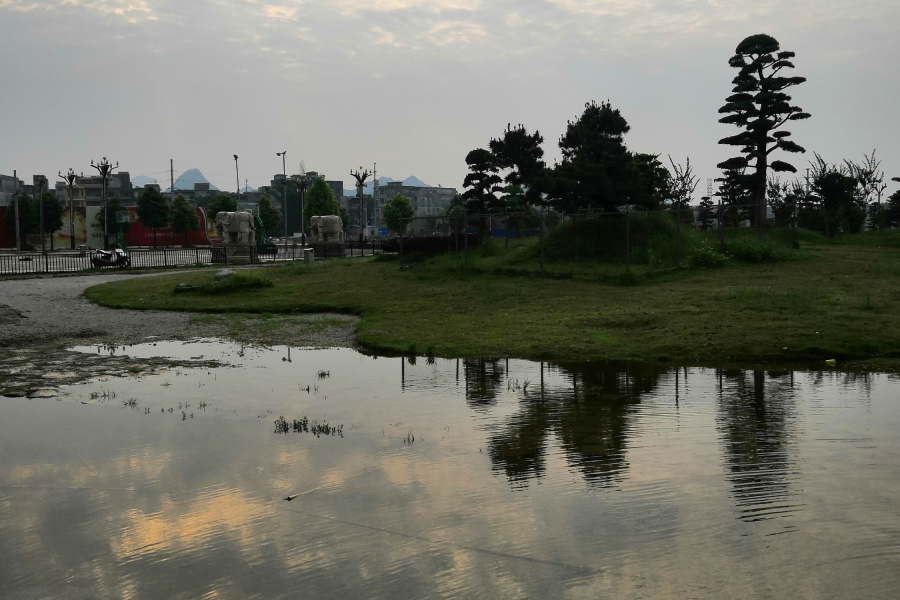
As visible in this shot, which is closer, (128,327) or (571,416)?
(571,416)

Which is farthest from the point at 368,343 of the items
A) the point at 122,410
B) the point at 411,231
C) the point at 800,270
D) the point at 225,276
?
the point at 411,231

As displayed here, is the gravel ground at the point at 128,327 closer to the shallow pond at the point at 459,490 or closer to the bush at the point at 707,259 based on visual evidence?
the shallow pond at the point at 459,490

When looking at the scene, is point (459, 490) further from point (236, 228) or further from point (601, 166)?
point (236, 228)

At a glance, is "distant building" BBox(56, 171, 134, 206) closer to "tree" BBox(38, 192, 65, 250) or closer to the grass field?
→ "tree" BBox(38, 192, 65, 250)

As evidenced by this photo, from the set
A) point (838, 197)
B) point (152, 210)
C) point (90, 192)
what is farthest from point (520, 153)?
point (90, 192)

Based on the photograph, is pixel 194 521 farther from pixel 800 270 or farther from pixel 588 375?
pixel 800 270

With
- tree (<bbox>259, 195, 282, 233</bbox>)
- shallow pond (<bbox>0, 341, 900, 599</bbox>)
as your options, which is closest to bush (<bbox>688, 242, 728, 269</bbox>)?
shallow pond (<bbox>0, 341, 900, 599</bbox>)

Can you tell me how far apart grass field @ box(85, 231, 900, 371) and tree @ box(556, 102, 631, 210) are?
3.91 metres

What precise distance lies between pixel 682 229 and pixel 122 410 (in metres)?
23.9

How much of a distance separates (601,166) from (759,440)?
23745mm

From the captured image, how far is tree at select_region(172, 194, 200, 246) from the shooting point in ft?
338

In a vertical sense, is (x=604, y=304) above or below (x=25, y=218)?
below

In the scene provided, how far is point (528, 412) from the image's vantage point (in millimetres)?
9680

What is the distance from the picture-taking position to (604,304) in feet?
62.1
